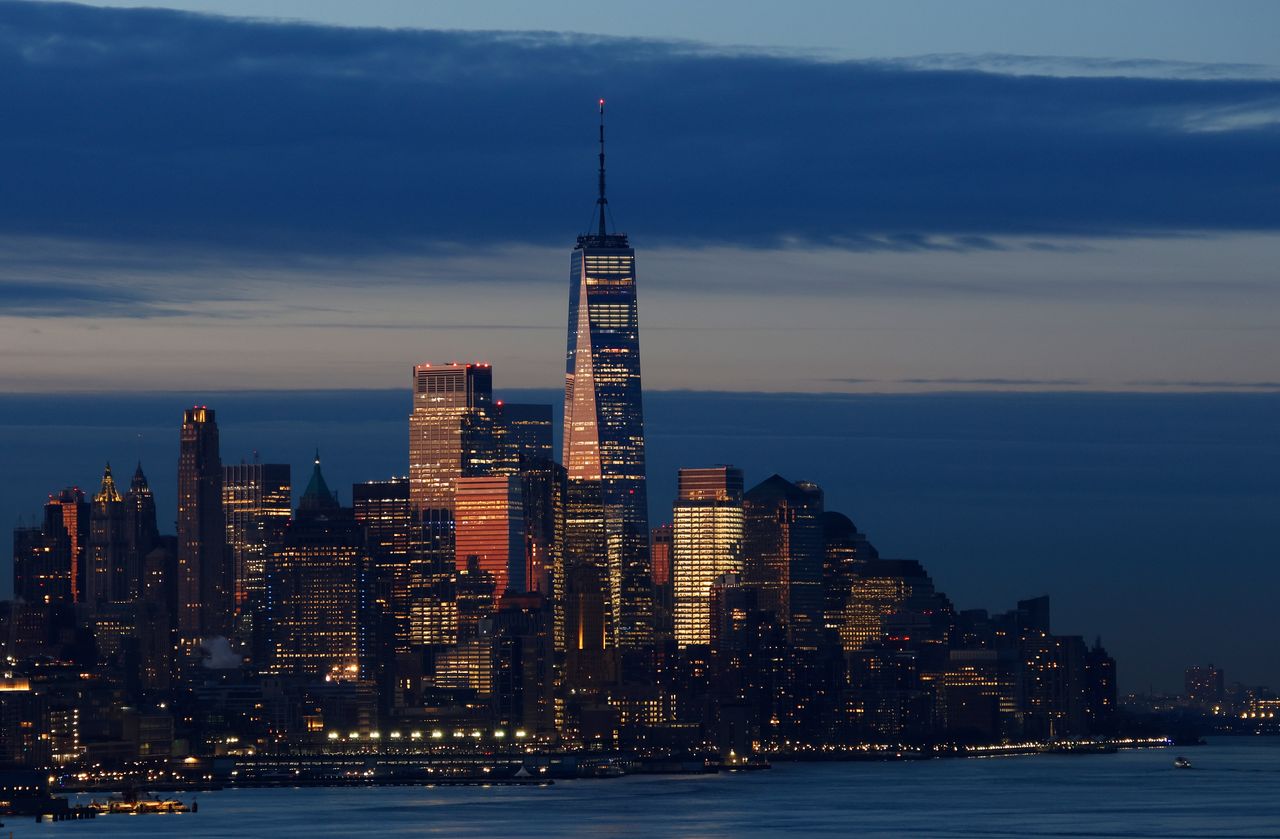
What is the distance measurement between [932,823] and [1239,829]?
19673 mm

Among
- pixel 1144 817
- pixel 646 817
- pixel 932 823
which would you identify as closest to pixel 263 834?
pixel 646 817

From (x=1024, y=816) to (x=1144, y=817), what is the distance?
7805 mm

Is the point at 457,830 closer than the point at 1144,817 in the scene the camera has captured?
Yes

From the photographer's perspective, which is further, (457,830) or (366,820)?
(366,820)

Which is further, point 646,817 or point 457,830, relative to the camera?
point 646,817

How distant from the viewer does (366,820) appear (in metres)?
199

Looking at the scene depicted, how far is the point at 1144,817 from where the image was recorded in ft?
647

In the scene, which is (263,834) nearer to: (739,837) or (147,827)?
(147,827)

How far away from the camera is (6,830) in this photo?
188375 millimetres

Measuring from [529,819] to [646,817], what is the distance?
7744 millimetres

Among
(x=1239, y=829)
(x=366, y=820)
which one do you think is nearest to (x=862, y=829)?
(x=1239, y=829)

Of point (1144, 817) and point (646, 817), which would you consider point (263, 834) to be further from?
point (1144, 817)

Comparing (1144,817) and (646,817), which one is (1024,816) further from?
(646,817)

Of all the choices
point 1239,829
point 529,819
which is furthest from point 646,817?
point 1239,829
